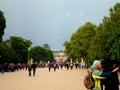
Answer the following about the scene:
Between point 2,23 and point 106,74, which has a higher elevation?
point 2,23

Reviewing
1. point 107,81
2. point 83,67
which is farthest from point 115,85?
point 83,67

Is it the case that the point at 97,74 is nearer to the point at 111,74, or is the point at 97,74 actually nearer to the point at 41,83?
the point at 111,74

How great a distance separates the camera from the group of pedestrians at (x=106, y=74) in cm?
1101

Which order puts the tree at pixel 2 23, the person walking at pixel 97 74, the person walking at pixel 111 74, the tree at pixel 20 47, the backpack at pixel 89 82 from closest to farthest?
the person walking at pixel 111 74 < the person walking at pixel 97 74 < the backpack at pixel 89 82 < the tree at pixel 2 23 < the tree at pixel 20 47

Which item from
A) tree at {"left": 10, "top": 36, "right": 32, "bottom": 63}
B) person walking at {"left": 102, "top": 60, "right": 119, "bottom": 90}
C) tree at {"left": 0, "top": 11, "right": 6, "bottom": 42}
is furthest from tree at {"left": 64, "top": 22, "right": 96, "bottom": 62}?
person walking at {"left": 102, "top": 60, "right": 119, "bottom": 90}

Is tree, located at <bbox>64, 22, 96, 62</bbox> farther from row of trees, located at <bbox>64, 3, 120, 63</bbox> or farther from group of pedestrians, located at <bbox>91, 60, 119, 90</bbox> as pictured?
group of pedestrians, located at <bbox>91, 60, 119, 90</bbox>

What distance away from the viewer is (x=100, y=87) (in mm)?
11648

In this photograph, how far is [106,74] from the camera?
36.3ft

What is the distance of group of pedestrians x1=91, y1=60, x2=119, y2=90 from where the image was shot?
36.1 ft

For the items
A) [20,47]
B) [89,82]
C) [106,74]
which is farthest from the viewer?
[20,47]

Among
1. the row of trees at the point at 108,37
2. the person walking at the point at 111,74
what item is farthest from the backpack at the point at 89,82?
the row of trees at the point at 108,37

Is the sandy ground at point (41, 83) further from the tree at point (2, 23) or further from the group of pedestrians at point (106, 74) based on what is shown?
the tree at point (2, 23)

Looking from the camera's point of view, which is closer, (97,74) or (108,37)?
(97,74)

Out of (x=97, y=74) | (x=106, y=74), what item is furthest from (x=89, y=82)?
(x=106, y=74)
